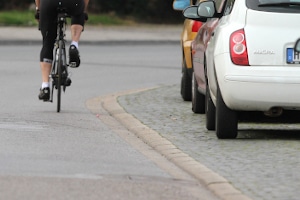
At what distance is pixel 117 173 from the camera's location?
29.3 feet

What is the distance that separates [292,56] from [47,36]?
418cm

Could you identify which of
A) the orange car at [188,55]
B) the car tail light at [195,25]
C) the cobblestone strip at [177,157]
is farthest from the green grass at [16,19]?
the cobblestone strip at [177,157]

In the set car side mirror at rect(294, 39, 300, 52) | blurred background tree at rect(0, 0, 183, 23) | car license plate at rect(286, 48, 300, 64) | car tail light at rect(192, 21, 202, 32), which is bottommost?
blurred background tree at rect(0, 0, 183, 23)

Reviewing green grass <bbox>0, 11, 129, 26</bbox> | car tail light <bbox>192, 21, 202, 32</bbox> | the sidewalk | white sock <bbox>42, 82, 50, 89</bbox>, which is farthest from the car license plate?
green grass <bbox>0, 11, 129, 26</bbox>

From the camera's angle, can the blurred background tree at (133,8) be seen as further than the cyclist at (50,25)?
Yes

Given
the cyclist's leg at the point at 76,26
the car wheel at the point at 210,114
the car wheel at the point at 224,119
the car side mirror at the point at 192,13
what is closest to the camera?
the car wheel at the point at 224,119

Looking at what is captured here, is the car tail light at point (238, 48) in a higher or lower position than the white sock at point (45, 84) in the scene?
higher

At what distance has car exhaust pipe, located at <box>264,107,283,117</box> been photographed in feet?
36.0

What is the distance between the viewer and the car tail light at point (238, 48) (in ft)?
35.6

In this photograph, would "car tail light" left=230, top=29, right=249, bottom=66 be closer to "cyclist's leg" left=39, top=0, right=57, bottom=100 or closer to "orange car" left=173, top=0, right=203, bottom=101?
"cyclist's leg" left=39, top=0, right=57, bottom=100

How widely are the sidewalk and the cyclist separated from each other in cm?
1609

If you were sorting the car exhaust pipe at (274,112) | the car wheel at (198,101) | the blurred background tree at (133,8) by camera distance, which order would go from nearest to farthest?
the car exhaust pipe at (274,112), the car wheel at (198,101), the blurred background tree at (133,8)

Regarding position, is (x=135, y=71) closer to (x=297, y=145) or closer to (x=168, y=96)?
(x=168, y=96)

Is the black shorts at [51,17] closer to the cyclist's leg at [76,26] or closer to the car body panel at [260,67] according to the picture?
the cyclist's leg at [76,26]
